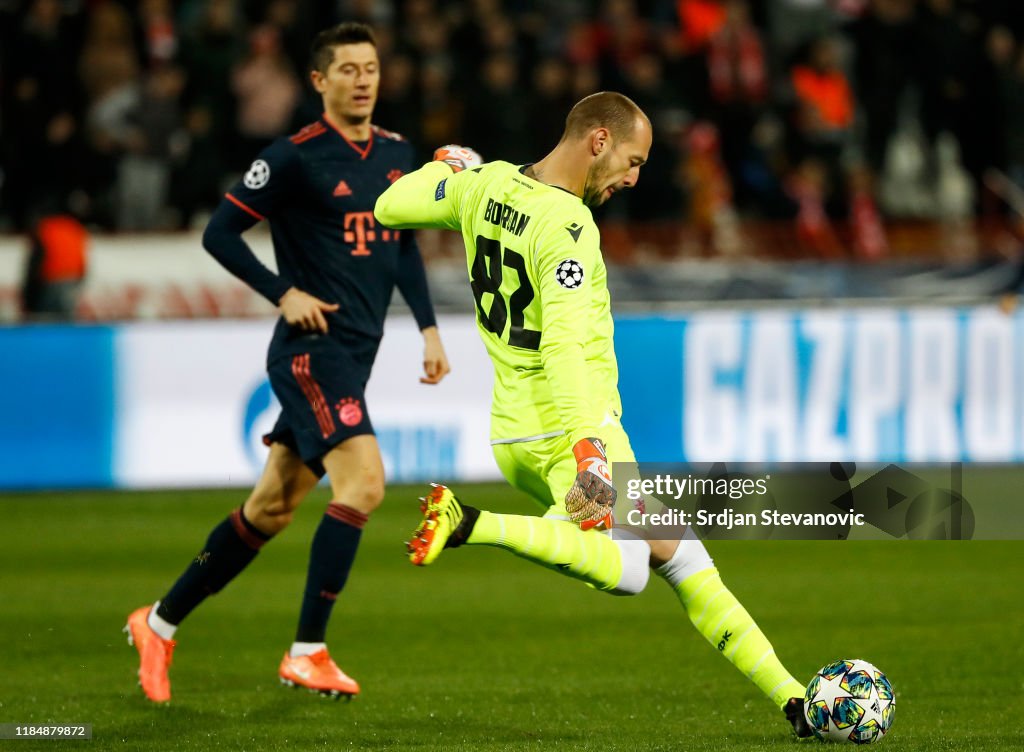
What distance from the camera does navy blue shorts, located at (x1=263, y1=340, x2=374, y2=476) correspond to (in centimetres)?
654

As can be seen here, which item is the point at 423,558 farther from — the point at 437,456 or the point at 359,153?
the point at 437,456

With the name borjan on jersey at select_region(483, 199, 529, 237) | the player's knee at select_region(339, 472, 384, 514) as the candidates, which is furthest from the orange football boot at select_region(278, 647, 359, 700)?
the name borjan on jersey at select_region(483, 199, 529, 237)

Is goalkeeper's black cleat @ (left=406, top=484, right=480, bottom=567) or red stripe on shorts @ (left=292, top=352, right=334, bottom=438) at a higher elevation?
red stripe on shorts @ (left=292, top=352, right=334, bottom=438)

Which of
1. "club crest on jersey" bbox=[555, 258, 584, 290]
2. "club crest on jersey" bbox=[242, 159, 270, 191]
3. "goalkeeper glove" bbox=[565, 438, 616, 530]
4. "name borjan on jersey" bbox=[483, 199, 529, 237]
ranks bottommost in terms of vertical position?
"goalkeeper glove" bbox=[565, 438, 616, 530]

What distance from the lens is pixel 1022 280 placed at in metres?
14.3

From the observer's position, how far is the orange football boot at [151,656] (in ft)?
21.0

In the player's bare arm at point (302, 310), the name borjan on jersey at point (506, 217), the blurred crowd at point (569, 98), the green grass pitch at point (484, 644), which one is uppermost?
the blurred crowd at point (569, 98)

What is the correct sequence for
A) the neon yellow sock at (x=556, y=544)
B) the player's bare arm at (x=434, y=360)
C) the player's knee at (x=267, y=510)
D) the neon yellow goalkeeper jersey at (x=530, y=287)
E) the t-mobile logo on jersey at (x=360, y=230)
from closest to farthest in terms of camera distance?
the neon yellow goalkeeper jersey at (x=530, y=287) < the neon yellow sock at (x=556, y=544) < the player's knee at (x=267, y=510) < the t-mobile logo on jersey at (x=360, y=230) < the player's bare arm at (x=434, y=360)

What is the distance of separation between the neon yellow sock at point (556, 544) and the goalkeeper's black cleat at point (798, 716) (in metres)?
0.69

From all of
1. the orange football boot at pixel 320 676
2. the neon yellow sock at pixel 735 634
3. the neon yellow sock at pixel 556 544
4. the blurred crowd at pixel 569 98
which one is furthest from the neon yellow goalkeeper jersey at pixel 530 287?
the blurred crowd at pixel 569 98

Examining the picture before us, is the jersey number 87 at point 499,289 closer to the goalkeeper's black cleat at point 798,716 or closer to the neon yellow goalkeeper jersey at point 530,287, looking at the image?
the neon yellow goalkeeper jersey at point 530,287

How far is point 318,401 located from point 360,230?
762 mm

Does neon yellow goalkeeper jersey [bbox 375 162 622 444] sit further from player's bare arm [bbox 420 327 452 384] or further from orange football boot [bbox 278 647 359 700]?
orange football boot [bbox 278 647 359 700]

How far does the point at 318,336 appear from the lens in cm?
673
